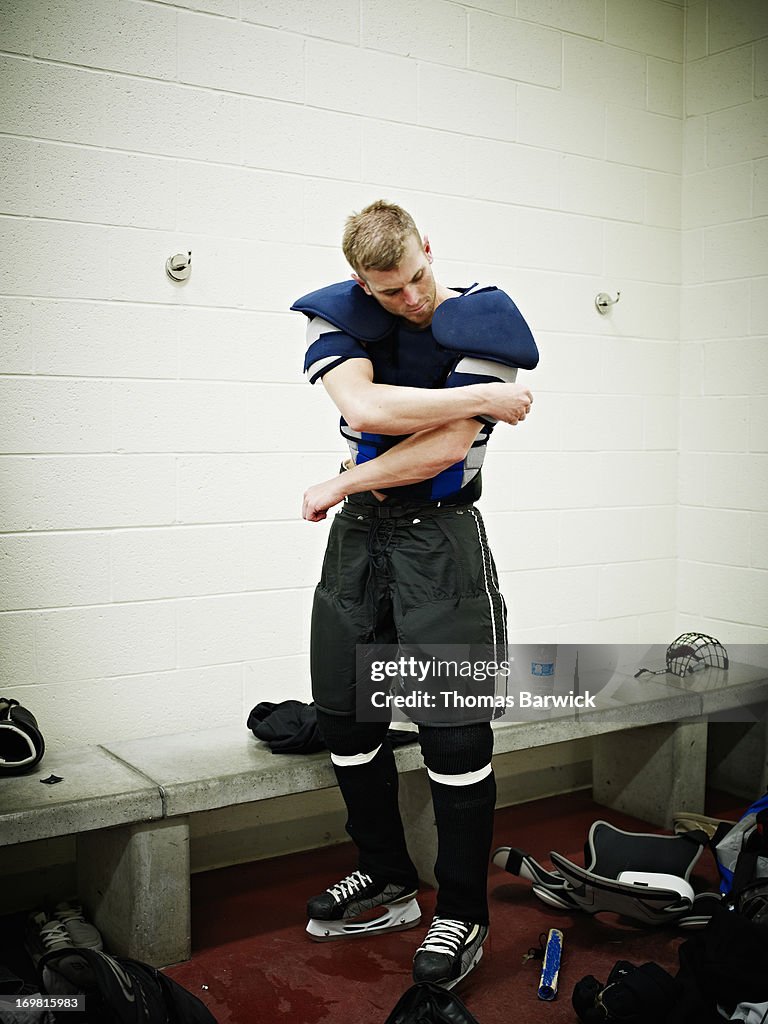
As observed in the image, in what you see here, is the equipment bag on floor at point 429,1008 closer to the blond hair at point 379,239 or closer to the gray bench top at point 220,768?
the gray bench top at point 220,768

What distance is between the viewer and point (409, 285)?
7.24 ft

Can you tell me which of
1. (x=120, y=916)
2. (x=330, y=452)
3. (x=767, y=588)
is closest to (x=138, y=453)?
(x=330, y=452)

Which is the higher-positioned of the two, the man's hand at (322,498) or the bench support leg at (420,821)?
the man's hand at (322,498)

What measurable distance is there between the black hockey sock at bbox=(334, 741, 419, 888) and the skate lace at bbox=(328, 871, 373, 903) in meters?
0.02

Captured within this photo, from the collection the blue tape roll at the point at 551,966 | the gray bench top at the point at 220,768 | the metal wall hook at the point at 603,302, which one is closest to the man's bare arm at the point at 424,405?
the gray bench top at the point at 220,768

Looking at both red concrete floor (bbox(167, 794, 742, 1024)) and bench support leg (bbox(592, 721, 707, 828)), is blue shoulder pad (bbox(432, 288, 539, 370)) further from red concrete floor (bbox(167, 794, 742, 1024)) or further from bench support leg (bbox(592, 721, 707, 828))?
bench support leg (bbox(592, 721, 707, 828))

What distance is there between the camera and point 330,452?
3205mm

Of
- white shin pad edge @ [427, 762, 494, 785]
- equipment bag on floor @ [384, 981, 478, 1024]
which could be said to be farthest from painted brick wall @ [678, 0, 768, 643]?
equipment bag on floor @ [384, 981, 478, 1024]

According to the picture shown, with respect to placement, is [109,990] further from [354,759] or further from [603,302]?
[603,302]

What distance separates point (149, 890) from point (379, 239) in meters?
1.62

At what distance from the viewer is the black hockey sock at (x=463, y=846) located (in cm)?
235

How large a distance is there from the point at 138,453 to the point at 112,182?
2.47 feet

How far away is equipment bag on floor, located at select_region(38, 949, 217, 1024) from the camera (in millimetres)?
1878

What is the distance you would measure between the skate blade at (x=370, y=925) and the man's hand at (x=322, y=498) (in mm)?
1067
